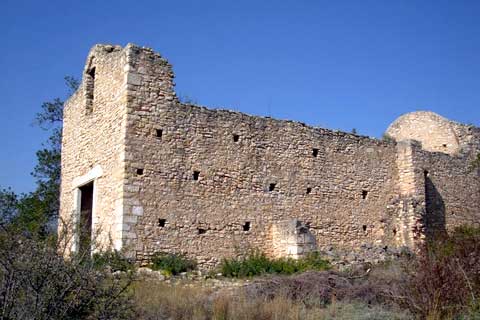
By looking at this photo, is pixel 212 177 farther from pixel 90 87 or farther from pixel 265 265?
pixel 90 87

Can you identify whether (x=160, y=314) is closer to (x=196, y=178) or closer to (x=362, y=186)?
(x=196, y=178)

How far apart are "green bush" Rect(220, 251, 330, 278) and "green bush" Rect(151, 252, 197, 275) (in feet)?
2.76

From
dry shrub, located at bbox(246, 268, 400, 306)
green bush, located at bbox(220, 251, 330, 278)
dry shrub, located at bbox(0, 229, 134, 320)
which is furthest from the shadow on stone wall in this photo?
dry shrub, located at bbox(0, 229, 134, 320)

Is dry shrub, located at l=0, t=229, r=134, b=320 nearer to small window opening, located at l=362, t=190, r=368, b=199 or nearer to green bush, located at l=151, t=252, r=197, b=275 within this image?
green bush, located at l=151, t=252, r=197, b=275

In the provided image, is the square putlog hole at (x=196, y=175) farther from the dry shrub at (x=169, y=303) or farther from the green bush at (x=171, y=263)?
the dry shrub at (x=169, y=303)

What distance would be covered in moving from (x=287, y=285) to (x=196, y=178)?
4282 mm

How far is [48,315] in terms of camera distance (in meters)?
Result: 6.70

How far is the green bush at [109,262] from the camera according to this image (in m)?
8.01

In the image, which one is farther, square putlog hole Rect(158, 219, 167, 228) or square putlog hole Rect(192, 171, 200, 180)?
square putlog hole Rect(192, 171, 200, 180)

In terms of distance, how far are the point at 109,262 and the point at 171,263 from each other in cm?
374

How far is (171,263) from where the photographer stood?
486 inches

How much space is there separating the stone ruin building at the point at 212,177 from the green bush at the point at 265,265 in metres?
0.31

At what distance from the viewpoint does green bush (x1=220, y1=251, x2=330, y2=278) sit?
12836mm

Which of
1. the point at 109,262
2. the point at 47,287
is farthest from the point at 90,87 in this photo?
the point at 47,287
